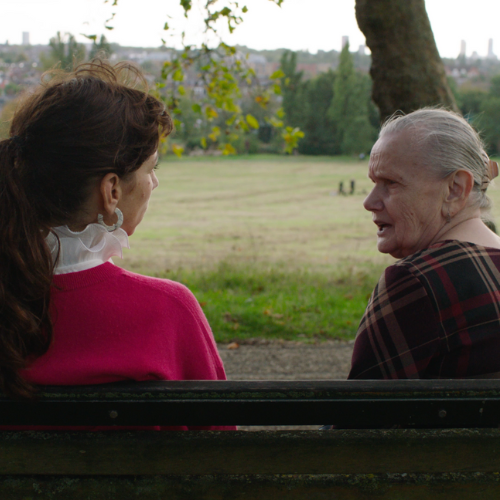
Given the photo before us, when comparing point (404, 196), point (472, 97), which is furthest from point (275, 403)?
point (472, 97)

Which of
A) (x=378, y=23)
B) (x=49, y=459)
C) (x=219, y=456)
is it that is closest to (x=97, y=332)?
(x=49, y=459)

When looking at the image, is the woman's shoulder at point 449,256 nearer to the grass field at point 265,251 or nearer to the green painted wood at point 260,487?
the green painted wood at point 260,487

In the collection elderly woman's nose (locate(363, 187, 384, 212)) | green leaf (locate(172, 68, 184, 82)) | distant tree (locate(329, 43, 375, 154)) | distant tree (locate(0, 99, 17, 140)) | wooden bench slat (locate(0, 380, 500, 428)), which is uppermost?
Result: distant tree (locate(329, 43, 375, 154))

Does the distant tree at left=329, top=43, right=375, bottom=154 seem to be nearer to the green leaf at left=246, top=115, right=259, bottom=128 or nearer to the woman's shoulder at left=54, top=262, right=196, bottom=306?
the green leaf at left=246, top=115, right=259, bottom=128

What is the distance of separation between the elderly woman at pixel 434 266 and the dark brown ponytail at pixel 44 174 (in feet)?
2.73

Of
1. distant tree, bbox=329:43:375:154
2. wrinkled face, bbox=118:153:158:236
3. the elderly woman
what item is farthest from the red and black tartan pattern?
distant tree, bbox=329:43:375:154

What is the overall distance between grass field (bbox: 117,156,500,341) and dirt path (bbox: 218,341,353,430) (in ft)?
0.80

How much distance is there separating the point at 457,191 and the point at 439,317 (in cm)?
56

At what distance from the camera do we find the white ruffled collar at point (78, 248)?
4.93ft

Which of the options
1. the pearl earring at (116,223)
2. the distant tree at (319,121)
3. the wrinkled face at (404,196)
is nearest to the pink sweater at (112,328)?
the pearl earring at (116,223)

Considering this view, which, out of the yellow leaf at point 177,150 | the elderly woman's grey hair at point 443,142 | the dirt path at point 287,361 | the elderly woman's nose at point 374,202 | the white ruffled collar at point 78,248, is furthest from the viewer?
the yellow leaf at point 177,150

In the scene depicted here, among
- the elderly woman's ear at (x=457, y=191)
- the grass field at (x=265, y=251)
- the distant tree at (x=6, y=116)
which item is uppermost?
the distant tree at (x=6, y=116)

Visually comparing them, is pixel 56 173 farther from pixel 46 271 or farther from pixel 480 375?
pixel 480 375

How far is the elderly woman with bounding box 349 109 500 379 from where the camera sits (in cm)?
161
